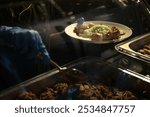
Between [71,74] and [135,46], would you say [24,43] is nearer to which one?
[71,74]

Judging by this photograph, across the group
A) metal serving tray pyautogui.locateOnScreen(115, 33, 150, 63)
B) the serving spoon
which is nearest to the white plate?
metal serving tray pyautogui.locateOnScreen(115, 33, 150, 63)

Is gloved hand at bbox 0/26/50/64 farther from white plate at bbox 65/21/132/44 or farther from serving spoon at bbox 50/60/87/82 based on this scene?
white plate at bbox 65/21/132/44

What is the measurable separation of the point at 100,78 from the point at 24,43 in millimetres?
359

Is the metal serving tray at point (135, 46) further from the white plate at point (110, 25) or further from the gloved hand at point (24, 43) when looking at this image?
the gloved hand at point (24, 43)

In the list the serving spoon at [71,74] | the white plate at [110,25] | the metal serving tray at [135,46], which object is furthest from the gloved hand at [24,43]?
the metal serving tray at [135,46]

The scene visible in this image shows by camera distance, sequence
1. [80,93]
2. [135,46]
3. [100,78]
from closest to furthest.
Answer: [80,93], [100,78], [135,46]

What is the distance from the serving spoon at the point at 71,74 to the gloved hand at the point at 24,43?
0.19 feet

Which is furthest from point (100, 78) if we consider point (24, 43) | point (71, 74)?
point (24, 43)

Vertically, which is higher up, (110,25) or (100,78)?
(110,25)

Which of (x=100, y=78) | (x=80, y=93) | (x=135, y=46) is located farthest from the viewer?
(x=135, y=46)

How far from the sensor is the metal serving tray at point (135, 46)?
1323 mm

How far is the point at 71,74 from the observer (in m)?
1.17

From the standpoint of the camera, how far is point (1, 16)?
126 centimetres

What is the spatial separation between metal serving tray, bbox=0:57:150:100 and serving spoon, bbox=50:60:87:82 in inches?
0.7
